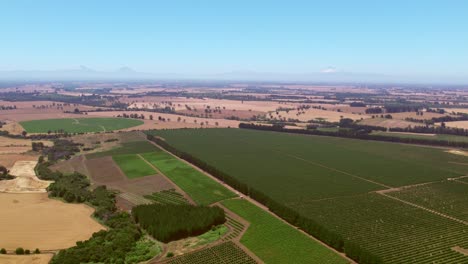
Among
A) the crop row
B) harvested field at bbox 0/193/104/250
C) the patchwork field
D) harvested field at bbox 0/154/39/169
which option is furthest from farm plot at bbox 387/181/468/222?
harvested field at bbox 0/154/39/169

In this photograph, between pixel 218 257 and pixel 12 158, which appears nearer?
pixel 218 257

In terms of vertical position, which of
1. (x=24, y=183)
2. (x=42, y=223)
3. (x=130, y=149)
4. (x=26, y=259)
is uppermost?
(x=130, y=149)

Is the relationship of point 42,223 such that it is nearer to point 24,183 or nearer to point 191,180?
point 24,183

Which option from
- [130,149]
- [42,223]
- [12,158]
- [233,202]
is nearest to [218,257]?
[233,202]

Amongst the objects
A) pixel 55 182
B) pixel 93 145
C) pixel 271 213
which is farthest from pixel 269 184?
pixel 93 145

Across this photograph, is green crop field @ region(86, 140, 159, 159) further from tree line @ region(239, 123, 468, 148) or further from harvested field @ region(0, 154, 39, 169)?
tree line @ region(239, 123, 468, 148)

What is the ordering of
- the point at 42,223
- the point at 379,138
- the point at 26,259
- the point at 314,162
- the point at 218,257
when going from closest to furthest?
the point at 26,259, the point at 218,257, the point at 42,223, the point at 314,162, the point at 379,138

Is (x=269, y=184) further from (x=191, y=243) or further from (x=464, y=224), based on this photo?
(x=464, y=224)
